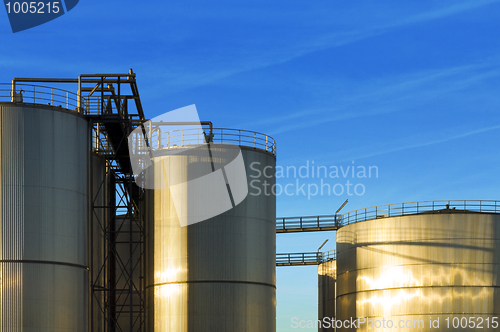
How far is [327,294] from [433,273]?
17.9 meters

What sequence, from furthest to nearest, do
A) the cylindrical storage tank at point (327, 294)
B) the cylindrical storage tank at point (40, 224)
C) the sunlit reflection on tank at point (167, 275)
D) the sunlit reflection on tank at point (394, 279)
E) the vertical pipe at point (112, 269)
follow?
the cylindrical storage tank at point (327, 294)
the vertical pipe at point (112, 269)
the sunlit reflection on tank at point (394, 279)
the sunlit reflection on tank at point (167, 275)
the cylindrical storage tank at point (40, 224)

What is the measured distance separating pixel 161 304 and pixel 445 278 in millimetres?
17019

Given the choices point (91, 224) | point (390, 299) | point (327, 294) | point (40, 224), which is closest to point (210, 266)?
point (91, 224)

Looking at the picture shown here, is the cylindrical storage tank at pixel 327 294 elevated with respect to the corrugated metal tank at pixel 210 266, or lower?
lower

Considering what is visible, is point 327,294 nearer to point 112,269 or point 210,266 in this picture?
point 112,269

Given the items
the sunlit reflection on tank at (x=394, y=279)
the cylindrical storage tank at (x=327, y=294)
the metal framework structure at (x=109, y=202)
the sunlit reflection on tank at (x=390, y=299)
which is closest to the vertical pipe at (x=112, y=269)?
the metal framework structure at (x=109, y=202)

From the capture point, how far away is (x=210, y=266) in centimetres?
3894

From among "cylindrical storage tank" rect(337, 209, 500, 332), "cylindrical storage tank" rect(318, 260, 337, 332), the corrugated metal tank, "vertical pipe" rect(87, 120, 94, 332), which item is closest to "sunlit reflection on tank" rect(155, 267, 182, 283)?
the corrugated metal tank

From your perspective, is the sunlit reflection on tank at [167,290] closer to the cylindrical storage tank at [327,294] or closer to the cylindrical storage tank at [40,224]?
the cylindrical storage tank at [40,224]

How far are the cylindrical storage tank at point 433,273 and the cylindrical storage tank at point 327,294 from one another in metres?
12.0

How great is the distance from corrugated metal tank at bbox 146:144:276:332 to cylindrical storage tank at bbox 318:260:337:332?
15492 mm

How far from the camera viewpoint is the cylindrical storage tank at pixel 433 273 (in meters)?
40.1

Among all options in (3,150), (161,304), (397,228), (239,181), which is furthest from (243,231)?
(3,150)

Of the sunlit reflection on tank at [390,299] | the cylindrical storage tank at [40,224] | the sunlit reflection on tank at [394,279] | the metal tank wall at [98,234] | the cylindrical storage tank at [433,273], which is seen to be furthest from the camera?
the sunlit reflection on tank at [394,279]
